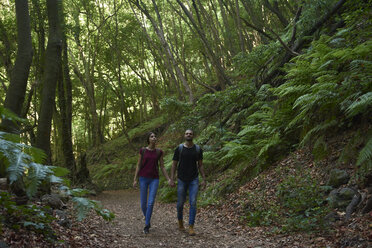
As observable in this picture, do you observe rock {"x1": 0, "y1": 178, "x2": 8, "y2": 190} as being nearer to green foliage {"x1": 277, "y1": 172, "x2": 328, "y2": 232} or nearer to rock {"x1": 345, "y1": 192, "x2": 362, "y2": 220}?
green foliage {"x1": 277, "y1": 172, "x2": 328, "y2": 232}

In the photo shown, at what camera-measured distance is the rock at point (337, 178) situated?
473 cm

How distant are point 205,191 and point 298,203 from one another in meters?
4.22

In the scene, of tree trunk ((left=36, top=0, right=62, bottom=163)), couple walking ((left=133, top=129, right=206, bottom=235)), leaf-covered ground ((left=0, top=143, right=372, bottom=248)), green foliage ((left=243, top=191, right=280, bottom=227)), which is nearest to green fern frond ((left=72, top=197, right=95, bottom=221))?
leaf-covered ground ((left=0, top=143, right=372, bottom=248))

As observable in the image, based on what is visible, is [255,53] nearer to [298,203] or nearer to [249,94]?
[249,94]

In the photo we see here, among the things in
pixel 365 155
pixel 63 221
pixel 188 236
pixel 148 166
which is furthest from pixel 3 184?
pixel 365 155

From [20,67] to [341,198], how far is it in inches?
236

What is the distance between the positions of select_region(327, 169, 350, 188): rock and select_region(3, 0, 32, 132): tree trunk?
5707mm

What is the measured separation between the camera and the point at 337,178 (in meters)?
4.82

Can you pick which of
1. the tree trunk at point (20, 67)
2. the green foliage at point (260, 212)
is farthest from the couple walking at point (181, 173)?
the tree trunk at point (20, 67)

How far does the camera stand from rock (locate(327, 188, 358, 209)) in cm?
438

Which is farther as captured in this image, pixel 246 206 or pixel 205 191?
pixel 205 191

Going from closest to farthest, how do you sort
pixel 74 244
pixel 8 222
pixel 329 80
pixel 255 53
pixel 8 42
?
pixel 8 222 → pixel 74 244 → pixel 329 80 → pixel 255 53 → pixel 8 42

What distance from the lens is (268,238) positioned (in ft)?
15.6

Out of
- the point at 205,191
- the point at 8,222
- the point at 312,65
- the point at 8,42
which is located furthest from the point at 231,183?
the point at 8,42
